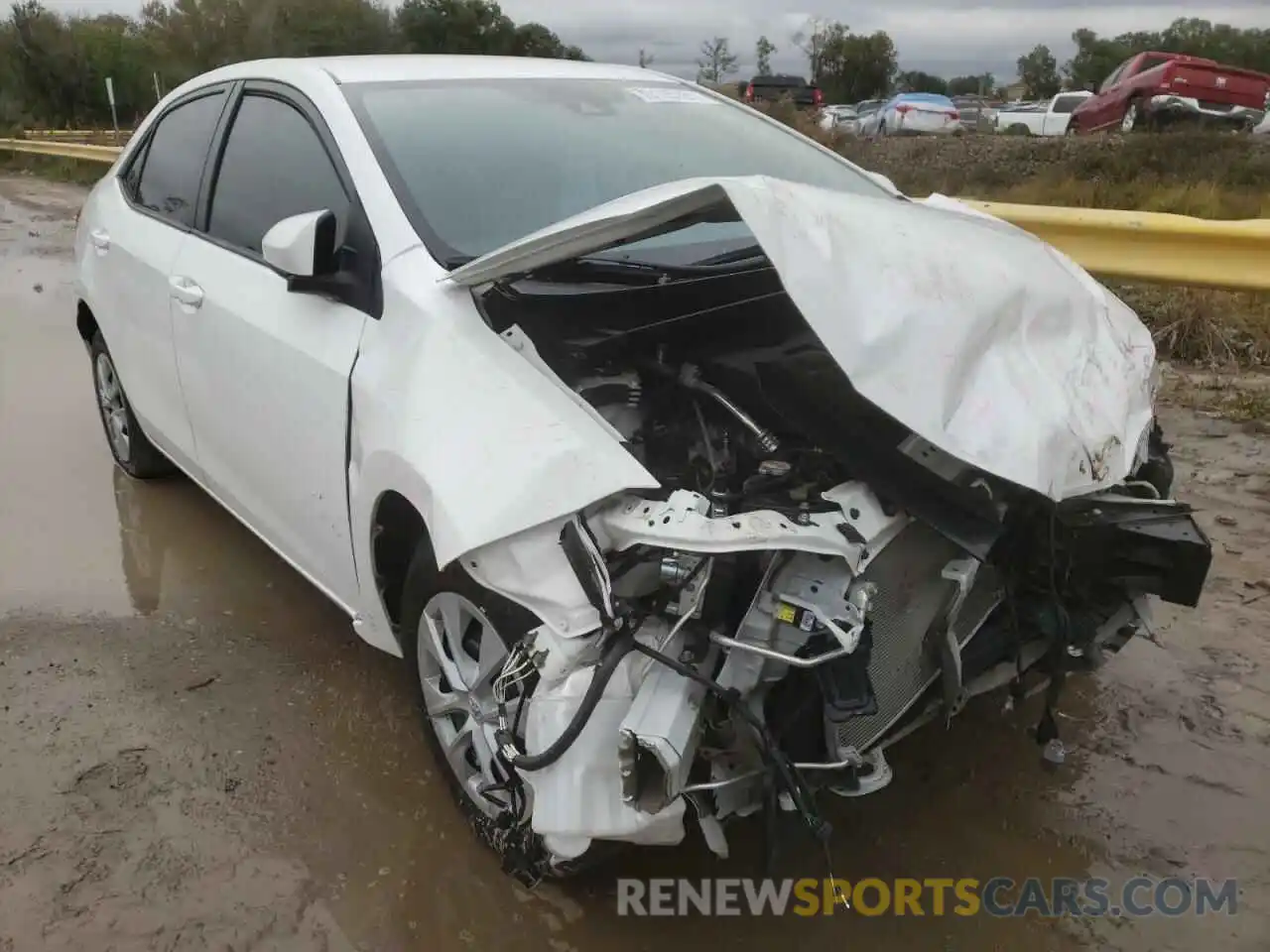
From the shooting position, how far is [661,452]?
2.41 m

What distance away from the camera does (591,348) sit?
99.0 inches

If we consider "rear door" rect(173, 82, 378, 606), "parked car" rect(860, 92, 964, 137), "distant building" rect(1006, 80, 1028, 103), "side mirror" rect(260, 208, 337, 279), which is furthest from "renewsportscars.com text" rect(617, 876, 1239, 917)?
"distant building" rect(1006, 80, 1028, 103)

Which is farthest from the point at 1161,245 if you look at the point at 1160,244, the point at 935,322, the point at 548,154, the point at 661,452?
the point at 661,452

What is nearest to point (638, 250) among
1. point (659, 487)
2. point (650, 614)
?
point (659, 487)

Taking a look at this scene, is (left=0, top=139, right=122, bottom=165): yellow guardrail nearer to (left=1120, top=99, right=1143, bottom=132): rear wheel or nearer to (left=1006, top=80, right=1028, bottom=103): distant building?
(left=1120, top=99, right=1143, bottom=132): rear wheel

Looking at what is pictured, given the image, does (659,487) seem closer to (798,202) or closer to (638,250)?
(798,202)

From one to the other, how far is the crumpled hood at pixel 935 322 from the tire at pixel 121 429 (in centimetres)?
280

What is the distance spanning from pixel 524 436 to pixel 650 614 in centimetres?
44

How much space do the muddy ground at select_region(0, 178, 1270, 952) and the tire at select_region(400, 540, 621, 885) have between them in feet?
0.47

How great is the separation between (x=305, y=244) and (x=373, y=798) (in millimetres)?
1425

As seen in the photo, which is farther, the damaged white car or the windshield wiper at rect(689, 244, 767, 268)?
the windshield wiper at rect(689, 244, 767, 268)

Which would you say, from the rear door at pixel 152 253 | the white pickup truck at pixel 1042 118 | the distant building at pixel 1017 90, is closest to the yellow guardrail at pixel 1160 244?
the rear door at pixel 152 253

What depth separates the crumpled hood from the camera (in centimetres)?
200

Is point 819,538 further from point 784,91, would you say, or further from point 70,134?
point 784,91
